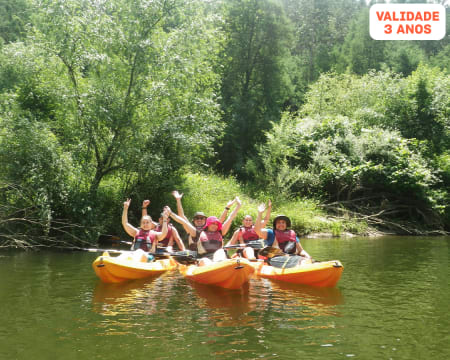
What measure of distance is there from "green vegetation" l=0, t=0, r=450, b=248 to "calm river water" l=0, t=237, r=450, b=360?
3.85 meters

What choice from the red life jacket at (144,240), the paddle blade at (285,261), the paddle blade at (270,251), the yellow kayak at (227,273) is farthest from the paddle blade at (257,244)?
the red life jacket at (144,240)

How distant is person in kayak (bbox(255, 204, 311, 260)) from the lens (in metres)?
8.38

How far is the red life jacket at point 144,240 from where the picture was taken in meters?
8.83

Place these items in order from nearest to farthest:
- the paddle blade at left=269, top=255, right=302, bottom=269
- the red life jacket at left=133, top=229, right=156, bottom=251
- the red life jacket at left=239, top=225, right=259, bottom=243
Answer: the paddle blade at left=269, top=255, right=302, bottom=269
the red life jacket at left=133, top=229, right=156, bottom=251
the red life jacket at left=239, top=225, right=259, bottom=243

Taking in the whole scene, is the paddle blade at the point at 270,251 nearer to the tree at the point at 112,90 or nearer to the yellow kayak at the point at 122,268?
the yellow kayak at the point at 122,268

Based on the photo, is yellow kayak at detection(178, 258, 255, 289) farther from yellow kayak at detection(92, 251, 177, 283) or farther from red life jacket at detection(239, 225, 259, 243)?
red life jacket at detection(239, 225, 259, 243)

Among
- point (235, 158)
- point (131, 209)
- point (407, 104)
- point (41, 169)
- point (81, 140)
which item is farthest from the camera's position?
point (235, 158)

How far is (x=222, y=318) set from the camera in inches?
208

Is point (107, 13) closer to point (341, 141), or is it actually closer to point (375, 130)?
point (341, 141)

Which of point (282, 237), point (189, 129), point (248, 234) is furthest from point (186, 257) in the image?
point (189, 129)

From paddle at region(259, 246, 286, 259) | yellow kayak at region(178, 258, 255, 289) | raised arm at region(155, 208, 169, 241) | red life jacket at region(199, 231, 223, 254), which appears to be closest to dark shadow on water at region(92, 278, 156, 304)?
yellow kayak at region(178, 258, 255, 289)

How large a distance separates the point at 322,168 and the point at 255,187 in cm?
305

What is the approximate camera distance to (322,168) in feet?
61.9

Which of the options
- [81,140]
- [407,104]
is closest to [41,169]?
[81,140]
